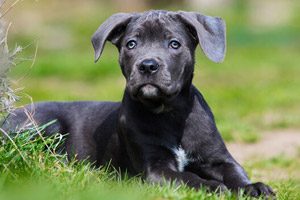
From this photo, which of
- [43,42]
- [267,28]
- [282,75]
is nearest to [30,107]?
[282,75]

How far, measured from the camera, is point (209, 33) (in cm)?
616

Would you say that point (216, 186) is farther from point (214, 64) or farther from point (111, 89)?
point (214, 64)

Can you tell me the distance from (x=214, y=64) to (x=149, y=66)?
375 inches

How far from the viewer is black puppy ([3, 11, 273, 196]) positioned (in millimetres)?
5805

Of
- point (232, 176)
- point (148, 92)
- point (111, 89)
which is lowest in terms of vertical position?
point (111, 89)

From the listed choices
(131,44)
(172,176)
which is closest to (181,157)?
(172,176)

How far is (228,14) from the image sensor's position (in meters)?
22.0

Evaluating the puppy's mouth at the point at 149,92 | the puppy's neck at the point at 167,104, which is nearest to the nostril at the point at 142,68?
the puppy's mouth at the point at 149,92

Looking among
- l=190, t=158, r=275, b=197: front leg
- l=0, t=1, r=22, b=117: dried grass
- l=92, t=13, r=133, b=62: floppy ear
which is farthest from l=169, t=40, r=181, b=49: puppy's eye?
l=0, t=1, r=22, b=117: dried grass

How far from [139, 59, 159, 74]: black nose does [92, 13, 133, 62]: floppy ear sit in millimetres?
602

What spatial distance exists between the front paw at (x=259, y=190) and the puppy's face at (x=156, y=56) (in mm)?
890

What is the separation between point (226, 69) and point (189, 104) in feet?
27.0

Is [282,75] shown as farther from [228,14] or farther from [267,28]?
[228,14]

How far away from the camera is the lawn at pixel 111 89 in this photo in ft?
17.0
